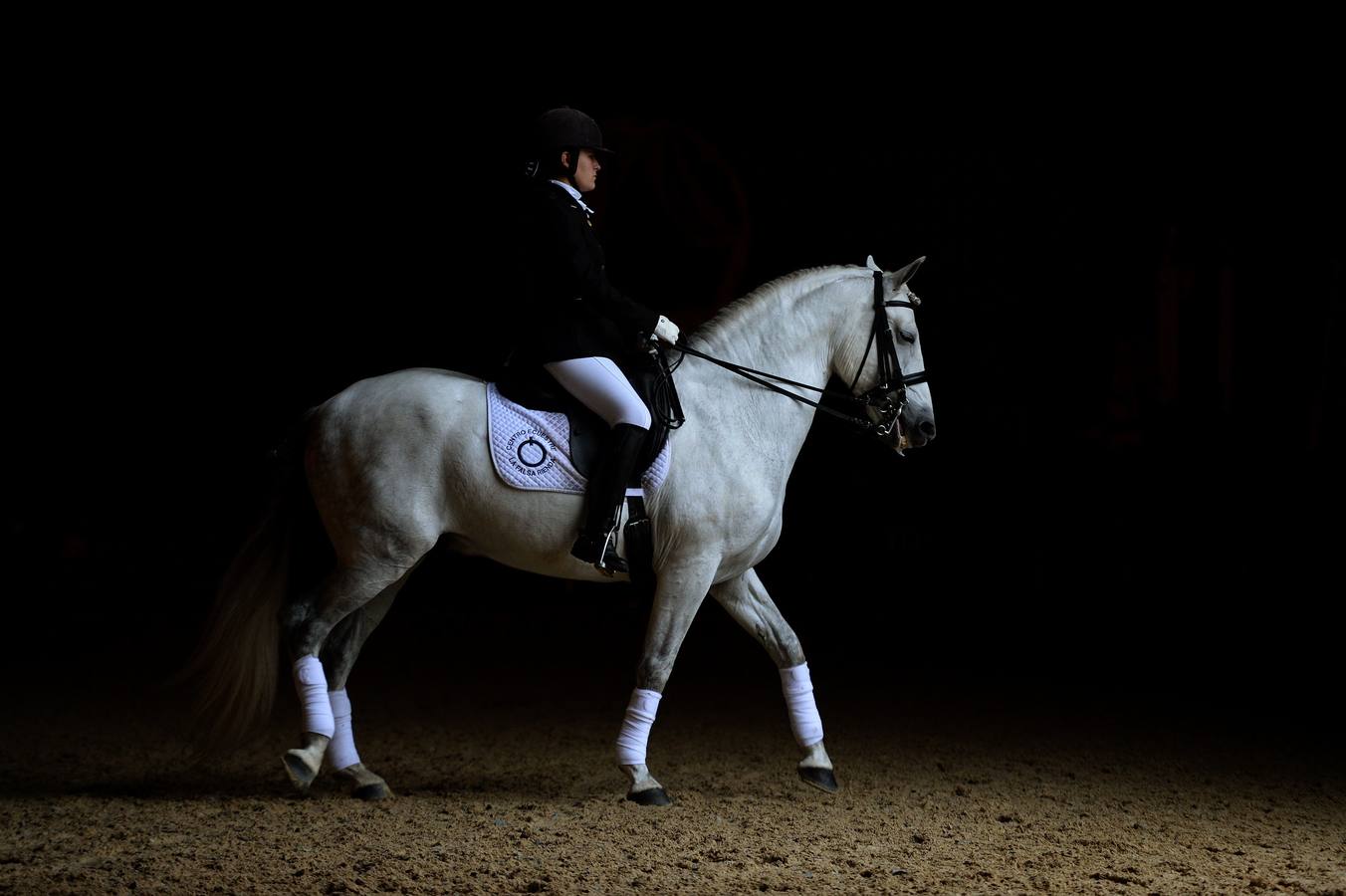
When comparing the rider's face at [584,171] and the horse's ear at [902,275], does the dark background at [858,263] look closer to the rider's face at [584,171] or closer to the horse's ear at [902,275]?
the horse's ear at [902,275]

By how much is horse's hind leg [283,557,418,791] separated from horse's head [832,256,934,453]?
1.44 metres

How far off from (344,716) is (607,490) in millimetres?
1071

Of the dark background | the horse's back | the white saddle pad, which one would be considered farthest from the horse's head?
the dark background

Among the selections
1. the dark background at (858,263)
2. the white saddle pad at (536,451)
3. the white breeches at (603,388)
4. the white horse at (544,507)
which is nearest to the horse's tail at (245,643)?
the white horse at (544,507)

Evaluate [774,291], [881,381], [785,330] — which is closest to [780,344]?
[785,330]

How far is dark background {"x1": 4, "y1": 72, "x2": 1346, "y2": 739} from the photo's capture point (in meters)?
6.68

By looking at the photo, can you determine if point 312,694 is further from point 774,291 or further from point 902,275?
point 902,275

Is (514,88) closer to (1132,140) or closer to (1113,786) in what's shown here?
(1132,140)

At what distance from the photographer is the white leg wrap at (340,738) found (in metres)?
3.76

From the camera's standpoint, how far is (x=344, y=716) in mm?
3777

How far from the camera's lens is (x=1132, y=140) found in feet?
22.6

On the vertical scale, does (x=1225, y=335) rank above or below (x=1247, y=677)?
above

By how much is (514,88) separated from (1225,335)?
4.01 meters

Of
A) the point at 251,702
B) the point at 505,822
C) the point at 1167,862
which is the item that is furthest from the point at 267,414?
the point at 1167,862
